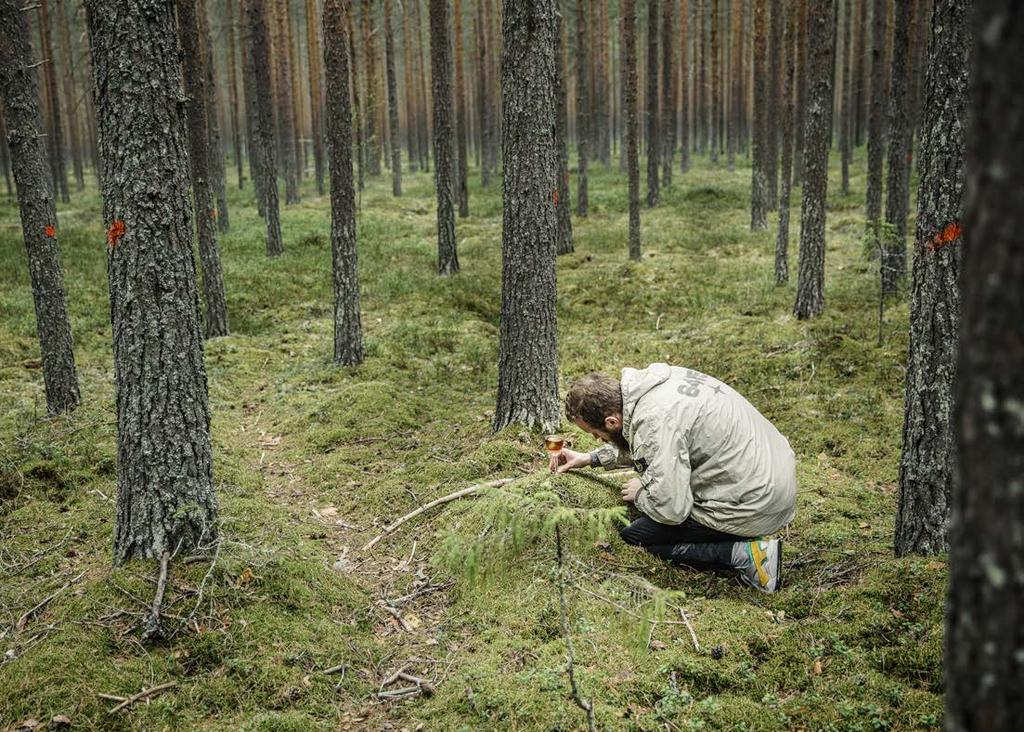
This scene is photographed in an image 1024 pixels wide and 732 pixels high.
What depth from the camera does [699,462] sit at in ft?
15.3

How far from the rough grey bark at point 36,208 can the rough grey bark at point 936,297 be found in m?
8.46

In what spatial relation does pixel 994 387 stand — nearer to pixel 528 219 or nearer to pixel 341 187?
pixel 528 219

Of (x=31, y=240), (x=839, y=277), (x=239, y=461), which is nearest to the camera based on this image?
(x=239, y=461)

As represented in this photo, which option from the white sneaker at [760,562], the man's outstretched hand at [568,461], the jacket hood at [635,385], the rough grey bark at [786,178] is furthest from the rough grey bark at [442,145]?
the white sneaker at [760,562]

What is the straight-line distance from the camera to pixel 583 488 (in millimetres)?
5465

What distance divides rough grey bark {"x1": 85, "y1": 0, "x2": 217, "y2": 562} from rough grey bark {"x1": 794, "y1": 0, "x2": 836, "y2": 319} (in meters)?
9.76

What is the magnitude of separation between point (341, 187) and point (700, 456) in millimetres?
7043

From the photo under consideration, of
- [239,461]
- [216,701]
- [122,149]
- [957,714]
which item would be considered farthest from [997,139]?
[239,461]

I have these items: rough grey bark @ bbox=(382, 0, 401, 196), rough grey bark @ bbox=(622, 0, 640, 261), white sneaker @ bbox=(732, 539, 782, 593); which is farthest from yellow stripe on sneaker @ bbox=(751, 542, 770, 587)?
rough grey bark @ bbox=(382, 0, 401, 196)

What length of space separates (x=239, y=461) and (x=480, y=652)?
160 inches

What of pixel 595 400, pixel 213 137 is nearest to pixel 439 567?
pixel 595 400

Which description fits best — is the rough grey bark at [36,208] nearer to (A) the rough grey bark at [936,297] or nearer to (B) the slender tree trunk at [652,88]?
(A) the rough grey bark at [936,297]

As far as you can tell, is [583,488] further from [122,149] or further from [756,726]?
[122,149]

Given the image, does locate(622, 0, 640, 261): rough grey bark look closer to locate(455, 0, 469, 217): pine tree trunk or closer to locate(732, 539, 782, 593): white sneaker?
locate(455, 0, 469, 217): pine tree trunk
